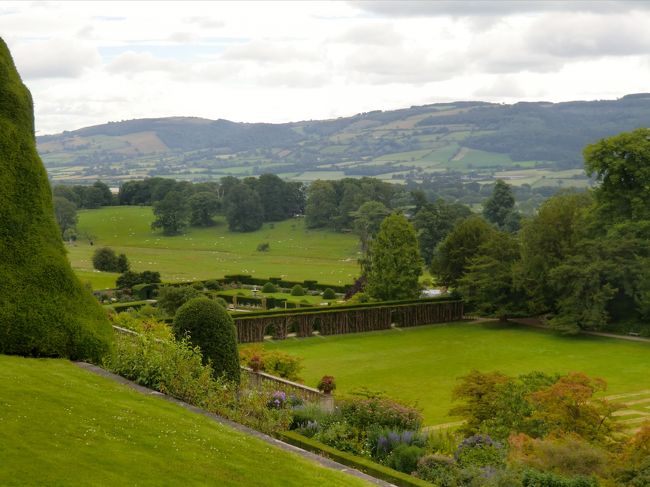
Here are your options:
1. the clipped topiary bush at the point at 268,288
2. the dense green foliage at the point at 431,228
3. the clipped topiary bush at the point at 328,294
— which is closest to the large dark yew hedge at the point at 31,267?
the clipped topiary bush at the point at 328,294

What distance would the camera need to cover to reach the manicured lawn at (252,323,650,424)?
3772 cm

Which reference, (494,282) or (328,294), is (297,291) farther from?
(494,282)

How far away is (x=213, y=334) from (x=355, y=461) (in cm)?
658

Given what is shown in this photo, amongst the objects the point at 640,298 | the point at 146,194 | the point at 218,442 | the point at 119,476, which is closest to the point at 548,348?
the point at 640,298

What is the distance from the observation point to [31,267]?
19.9 m

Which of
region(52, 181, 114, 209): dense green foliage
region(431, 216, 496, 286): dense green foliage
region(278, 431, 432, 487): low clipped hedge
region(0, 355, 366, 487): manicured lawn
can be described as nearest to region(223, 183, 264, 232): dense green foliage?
region(52, 181, 114, 209): dense green foliage

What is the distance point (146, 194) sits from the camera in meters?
168

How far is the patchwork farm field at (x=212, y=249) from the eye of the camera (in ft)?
307

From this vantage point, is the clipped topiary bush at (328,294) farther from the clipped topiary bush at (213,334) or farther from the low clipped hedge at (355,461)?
the low clipped hedge at (355,461)

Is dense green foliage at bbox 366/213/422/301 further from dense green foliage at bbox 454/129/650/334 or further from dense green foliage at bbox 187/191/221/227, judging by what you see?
dense green foliage at bbox 187/191/221/227

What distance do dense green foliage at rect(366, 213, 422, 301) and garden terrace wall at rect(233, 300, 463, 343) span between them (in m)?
3.29

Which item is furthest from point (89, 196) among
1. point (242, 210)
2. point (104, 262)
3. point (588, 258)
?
point (588, 258)

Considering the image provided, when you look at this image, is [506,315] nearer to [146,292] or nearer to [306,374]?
[306,374]

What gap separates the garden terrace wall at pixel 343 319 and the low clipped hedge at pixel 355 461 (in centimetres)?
2826
